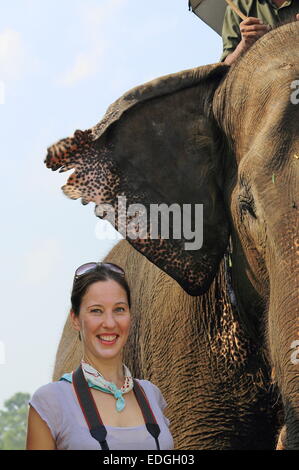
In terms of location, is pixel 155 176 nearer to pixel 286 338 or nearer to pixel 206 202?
pixel 206 202

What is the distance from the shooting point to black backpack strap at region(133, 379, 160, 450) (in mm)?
3322

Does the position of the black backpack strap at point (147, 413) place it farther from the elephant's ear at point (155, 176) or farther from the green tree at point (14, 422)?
the green tree at point (14, 422)

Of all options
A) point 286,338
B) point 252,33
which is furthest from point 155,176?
point 286,338

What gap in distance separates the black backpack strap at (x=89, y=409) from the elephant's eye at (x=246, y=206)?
122 cm

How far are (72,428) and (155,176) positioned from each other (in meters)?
1.82

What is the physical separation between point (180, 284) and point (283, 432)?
129 cm

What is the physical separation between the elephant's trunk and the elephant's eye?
1.02 feet

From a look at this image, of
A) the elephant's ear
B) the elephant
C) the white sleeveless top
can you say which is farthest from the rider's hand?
the white sleeveless top

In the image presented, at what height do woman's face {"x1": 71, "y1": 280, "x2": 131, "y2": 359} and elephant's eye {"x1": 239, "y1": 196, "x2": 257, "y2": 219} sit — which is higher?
elephant's eye {"x1": 239, "y1": 196, "x2": 257, "y2": 219}

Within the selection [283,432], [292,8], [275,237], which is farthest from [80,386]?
[292,8]

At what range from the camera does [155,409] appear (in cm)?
342

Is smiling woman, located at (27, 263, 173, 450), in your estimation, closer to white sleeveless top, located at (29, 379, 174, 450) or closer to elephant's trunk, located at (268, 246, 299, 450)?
white sleeveless top, located at (29, 379, 174, 450)

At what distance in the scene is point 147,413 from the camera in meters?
3.37
